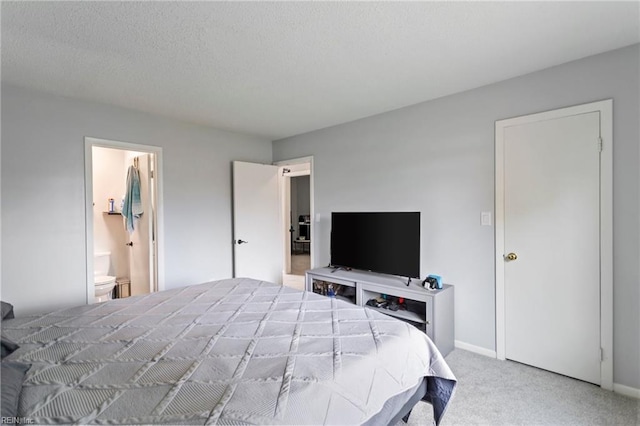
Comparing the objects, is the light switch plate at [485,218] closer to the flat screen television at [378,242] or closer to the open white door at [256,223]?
the flat screen television at [378,242]

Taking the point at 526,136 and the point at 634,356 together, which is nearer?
the point at 634,356

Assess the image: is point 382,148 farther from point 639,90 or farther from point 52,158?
point 52,158

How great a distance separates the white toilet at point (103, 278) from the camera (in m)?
3.63

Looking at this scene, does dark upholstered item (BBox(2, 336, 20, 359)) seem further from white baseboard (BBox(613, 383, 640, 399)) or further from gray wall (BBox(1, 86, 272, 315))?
white baseboard (BBox(613, 383, 640, 399))

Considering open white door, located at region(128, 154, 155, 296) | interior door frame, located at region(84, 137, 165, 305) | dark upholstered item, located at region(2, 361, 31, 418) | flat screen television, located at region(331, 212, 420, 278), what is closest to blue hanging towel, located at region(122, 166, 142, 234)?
open white door, located at region(128, 154, 155, 296)

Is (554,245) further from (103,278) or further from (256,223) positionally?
(103,278)

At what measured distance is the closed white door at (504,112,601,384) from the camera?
2.31m

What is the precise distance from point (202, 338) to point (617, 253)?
283 cm

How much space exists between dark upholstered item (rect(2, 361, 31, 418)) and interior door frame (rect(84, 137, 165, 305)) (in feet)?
7.28

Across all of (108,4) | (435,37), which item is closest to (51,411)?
(108,4)

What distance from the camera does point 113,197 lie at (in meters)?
4.50

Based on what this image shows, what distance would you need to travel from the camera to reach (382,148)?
361 centimetres

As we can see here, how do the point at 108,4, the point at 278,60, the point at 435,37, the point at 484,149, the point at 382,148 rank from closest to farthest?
the point at 108,4 → the point at 435,37 → the point at 278,60 → the point at 484,149 → the point at 382,148

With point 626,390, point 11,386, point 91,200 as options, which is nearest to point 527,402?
point 626,390
